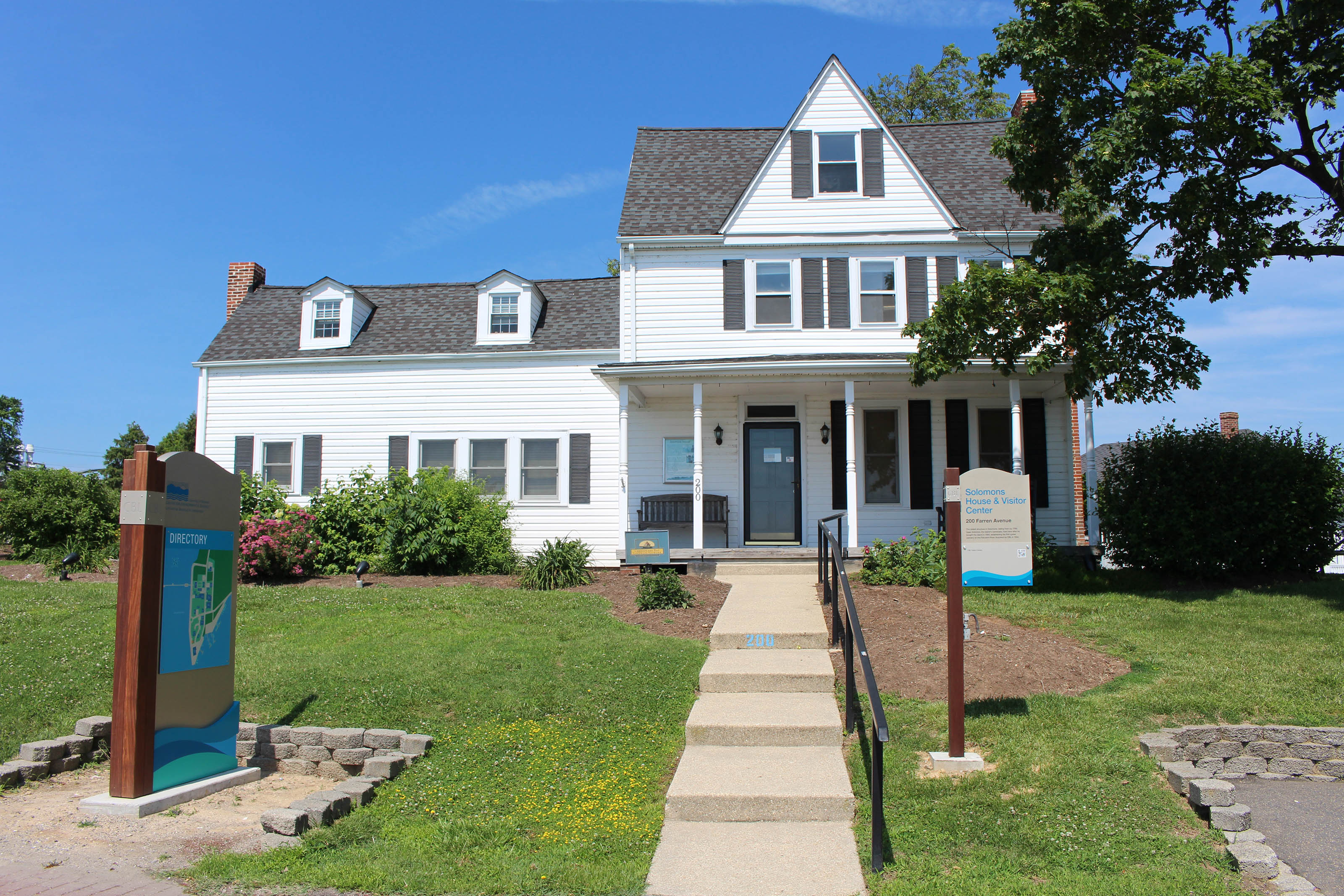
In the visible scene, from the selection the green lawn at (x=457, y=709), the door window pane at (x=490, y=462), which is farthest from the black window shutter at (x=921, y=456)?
the door window pane at (x=490, y=462)

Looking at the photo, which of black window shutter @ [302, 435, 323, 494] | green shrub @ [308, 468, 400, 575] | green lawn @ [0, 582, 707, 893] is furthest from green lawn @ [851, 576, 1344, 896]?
black window shutter @ [302, 435, 323, 494]

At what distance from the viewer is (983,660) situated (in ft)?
26.1

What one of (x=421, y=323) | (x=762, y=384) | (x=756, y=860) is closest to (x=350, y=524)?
(x=421, y=323)

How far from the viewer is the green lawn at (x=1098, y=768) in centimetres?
463

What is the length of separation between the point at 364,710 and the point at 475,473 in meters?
10.6

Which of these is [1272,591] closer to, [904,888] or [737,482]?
[737,482]

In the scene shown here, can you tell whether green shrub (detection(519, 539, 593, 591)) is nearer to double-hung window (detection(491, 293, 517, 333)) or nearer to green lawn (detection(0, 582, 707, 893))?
green lawn (detection(0, 582, 707, 893))

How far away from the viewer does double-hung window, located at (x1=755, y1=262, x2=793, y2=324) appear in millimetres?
16125

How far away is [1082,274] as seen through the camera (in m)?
11.3

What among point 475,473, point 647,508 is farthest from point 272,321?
point 647,508

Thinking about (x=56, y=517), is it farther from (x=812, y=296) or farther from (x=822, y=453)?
(x=812, y=296)

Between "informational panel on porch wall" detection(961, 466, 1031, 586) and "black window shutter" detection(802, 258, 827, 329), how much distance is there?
9659 mm

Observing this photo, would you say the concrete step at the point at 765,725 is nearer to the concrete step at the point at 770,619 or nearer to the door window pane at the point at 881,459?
the concrete step at the point at 770,619

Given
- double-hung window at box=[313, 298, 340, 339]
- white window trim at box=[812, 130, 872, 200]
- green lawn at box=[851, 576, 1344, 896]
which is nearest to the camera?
green lawn at box=[851, 576, 1344, 896]
